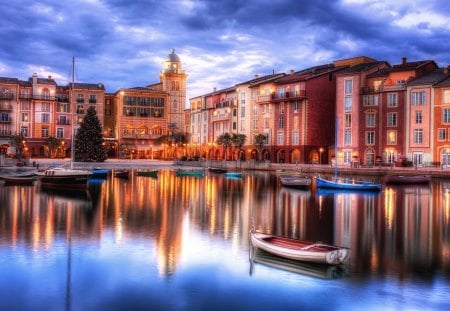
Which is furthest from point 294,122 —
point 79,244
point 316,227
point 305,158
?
point 79,244

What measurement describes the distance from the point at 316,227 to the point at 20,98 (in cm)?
8814

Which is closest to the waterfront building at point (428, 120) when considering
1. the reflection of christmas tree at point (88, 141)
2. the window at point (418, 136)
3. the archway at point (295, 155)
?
the window at point (418, 136)

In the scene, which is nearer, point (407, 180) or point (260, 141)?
point (407, 180)

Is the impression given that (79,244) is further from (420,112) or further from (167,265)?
(420,112)

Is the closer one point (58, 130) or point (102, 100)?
point (58, 130)

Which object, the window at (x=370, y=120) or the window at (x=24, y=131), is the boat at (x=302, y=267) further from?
the window at (x=24, y=131)

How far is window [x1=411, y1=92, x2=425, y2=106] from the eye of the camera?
232ft

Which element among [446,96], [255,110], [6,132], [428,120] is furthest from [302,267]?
[6,132]

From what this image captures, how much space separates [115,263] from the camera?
1998 centimetres

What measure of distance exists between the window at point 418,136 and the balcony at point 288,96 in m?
19.1

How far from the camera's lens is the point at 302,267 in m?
18.8

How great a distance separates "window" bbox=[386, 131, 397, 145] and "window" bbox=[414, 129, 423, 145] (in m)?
3.09

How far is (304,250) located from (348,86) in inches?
2516

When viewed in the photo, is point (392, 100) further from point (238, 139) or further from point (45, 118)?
point (45, 118)
